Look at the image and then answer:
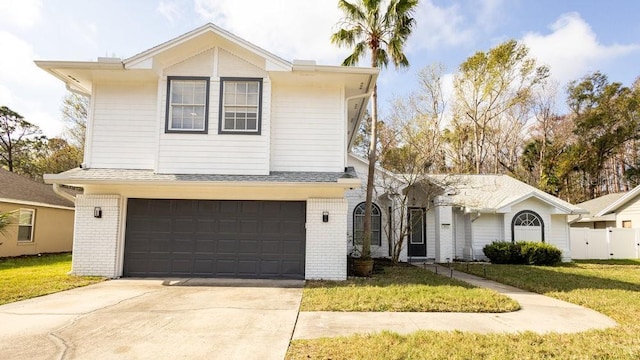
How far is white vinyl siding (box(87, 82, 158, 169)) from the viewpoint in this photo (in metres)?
10.1

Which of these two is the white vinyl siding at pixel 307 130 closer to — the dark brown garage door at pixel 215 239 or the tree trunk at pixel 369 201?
the dark brown garage door at pixel 215 239

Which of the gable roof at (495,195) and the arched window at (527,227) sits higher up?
the gable roof at (495,195)

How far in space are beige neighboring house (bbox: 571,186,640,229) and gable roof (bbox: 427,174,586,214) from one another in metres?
3.42

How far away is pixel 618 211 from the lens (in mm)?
21109

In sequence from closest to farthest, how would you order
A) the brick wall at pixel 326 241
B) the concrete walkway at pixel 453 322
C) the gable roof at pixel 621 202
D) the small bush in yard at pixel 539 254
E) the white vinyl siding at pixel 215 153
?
the concrete walkway at pixel 453 322, the brick wall at pixel 326 241, the white vinyl siding at pixel 215 153, the small bush in yard at pixel 539 254, the gable roof at pixel 621 202

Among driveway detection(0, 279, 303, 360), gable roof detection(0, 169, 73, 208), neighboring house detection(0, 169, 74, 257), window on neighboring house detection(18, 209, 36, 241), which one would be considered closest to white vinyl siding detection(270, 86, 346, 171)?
driveway detection(0, 279, 303, 360)

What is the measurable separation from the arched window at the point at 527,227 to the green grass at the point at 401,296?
8.00m

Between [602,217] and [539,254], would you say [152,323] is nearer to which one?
[539,254]

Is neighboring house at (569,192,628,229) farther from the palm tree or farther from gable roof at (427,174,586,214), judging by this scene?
the palm tree

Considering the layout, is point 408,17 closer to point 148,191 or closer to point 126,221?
point 148,191

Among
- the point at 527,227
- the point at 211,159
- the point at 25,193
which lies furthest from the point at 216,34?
the point at 527,227

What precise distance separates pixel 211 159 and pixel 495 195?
42.5 feet

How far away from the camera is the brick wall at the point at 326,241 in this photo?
961 centimetres

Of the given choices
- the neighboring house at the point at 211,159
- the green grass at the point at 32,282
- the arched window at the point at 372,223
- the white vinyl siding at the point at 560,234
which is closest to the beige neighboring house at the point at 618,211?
the white vinyl siding at the point at 560,234
